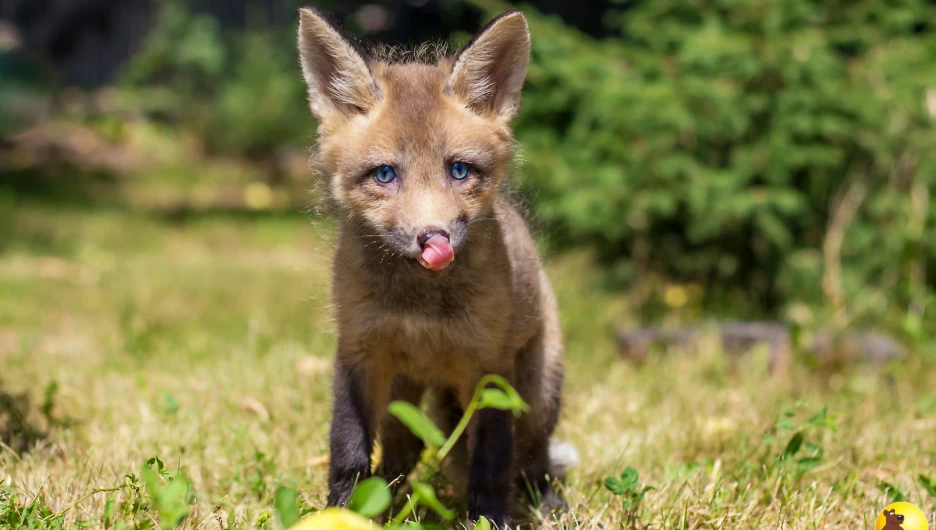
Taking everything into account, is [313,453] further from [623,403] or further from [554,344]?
[623,403]

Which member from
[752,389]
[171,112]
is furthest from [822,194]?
[171,112]

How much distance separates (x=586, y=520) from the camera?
9.38 feet

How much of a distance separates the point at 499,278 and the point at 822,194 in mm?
4087

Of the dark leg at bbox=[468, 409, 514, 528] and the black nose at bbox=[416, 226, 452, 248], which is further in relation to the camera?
the dark leg at bbox=[468, 409, 514, 528]

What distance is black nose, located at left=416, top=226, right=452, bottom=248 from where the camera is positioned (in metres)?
2.48

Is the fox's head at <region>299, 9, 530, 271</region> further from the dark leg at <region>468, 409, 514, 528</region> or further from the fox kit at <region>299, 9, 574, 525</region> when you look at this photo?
the dark leg at <region>468, 409, 514, 528</region>

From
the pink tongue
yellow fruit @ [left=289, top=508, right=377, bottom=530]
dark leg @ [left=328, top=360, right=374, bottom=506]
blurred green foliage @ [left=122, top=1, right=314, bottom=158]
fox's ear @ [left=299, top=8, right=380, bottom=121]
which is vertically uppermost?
fox's ear @ [left=299, top=8, right=380, bottom=121]

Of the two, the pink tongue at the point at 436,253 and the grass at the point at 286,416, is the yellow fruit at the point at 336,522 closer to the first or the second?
the grass at the point at 286,416

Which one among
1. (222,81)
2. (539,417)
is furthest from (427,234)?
(222,81)

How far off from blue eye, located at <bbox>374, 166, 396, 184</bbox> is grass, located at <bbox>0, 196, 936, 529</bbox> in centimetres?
63

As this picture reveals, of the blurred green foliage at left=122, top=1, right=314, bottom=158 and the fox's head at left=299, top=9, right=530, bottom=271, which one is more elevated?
the fox's head at left=299, top=9, right=530, bottom=271

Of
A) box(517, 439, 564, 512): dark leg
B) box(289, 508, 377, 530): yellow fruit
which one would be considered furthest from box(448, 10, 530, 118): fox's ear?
box(289, 508, 377, 530): yellow fruit

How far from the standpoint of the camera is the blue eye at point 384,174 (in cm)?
268

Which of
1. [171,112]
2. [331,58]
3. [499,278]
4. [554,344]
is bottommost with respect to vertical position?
[171,112]
